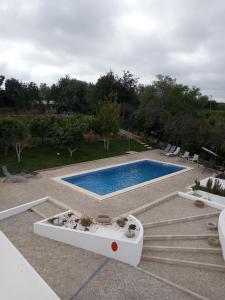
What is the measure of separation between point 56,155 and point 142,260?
14458mm

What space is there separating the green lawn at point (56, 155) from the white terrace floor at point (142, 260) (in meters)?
5.31

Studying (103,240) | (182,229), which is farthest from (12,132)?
(182,229)

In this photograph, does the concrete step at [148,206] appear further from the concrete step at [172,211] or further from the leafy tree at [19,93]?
the leafy tree at [19,93]

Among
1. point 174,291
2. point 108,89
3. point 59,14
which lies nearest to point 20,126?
point 59,14

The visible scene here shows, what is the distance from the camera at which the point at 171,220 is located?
10008 mm

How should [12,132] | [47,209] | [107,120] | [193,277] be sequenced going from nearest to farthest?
[193,277] → [47,209] → [12,132] → [107,120]

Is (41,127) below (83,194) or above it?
above

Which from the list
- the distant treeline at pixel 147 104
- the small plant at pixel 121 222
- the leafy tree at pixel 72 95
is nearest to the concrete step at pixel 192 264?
the small plant at pixel 121 222

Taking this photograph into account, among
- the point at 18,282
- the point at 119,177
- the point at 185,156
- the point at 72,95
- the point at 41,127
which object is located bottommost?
the point at 119,177

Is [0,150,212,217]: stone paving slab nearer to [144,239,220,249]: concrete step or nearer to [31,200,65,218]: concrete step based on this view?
[31,200,65,218]: concrete step

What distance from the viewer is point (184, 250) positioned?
8.25m

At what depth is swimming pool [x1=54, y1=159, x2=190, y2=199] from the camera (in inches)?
575

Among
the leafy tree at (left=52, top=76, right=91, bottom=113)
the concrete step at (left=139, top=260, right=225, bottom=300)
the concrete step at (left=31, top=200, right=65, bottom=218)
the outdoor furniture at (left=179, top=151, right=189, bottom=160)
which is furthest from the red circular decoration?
the leafy tree at (left=52, top=76, right=91, bottom=113)

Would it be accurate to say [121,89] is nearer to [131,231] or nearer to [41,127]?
[41,127]
